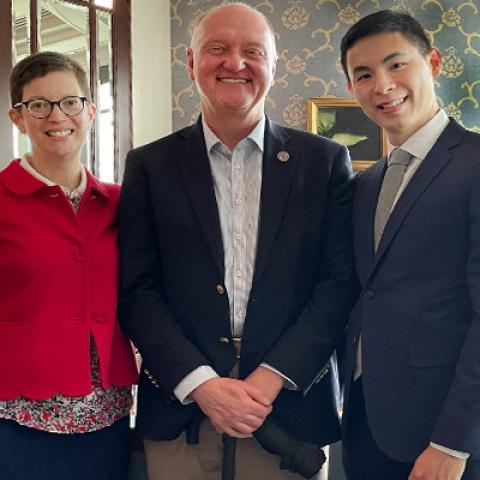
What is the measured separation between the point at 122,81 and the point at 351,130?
1495 mm

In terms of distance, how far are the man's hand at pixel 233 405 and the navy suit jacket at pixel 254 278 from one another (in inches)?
2.4

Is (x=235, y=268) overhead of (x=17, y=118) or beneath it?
beneath

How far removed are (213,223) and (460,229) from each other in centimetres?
55

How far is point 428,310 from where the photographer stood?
1.32 meters

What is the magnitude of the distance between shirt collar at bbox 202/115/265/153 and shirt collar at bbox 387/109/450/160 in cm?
35

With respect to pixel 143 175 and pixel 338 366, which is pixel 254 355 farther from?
pixel 143 175

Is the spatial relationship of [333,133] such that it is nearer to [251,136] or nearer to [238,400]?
[251,136]

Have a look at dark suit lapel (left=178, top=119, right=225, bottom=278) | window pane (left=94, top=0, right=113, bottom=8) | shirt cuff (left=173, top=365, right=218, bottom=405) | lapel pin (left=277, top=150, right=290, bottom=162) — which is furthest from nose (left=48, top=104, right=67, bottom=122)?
window pane (left=94, top=0, right=113, bottom=8)

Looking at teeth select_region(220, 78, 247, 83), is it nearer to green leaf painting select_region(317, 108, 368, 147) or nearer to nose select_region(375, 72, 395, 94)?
Answer: nose select_region(375, 72, 395, 94)

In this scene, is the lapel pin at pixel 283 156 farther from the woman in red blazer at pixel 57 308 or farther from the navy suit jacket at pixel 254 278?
the woman in red blazer at pixel 57 308

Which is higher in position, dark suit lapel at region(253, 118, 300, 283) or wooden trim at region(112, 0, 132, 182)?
wooden trim at region(112, 0, 132, 182)

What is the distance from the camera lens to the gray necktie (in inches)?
57.4

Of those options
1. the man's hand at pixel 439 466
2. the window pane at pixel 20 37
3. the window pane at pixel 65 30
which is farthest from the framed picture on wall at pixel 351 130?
the man's hand at pixel 439 466

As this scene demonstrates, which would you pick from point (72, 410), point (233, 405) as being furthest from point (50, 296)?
point (233, 405)
